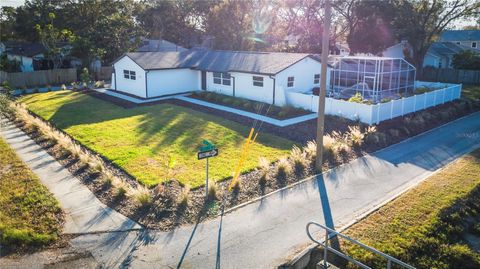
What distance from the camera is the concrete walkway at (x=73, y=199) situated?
9727mm

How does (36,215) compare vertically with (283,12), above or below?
below

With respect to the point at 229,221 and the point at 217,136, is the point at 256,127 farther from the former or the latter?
the point at 229,221

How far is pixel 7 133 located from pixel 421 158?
18.9 m

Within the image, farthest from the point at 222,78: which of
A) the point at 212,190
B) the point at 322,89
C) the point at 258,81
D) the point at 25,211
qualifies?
the point at 25,211

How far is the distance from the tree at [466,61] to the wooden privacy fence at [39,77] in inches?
1548

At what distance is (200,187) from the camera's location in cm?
1208

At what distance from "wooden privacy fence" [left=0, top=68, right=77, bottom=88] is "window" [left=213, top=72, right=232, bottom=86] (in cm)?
1674

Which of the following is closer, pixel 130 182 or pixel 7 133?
pixel 130 182

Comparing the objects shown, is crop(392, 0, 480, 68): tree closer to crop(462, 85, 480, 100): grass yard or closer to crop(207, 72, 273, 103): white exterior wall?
crop(462, 85, 480, 100): grass yard

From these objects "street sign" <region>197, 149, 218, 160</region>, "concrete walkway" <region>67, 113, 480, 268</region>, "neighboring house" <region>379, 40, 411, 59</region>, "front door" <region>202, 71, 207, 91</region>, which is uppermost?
"neighboring house" <region>379, 40, 411, 59</region>

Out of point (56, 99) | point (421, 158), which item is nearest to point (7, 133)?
point (56, 99)

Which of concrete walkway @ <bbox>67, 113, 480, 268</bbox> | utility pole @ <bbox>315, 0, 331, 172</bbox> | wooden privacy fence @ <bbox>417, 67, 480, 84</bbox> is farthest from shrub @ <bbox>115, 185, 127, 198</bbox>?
wooden privacy fence @ <bbox>417, 67, 480, 84</bbox>

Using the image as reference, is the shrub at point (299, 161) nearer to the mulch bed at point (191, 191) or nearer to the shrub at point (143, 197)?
the mulch bed at point (191, 191)

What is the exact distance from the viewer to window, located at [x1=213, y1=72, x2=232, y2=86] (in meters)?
27.2
